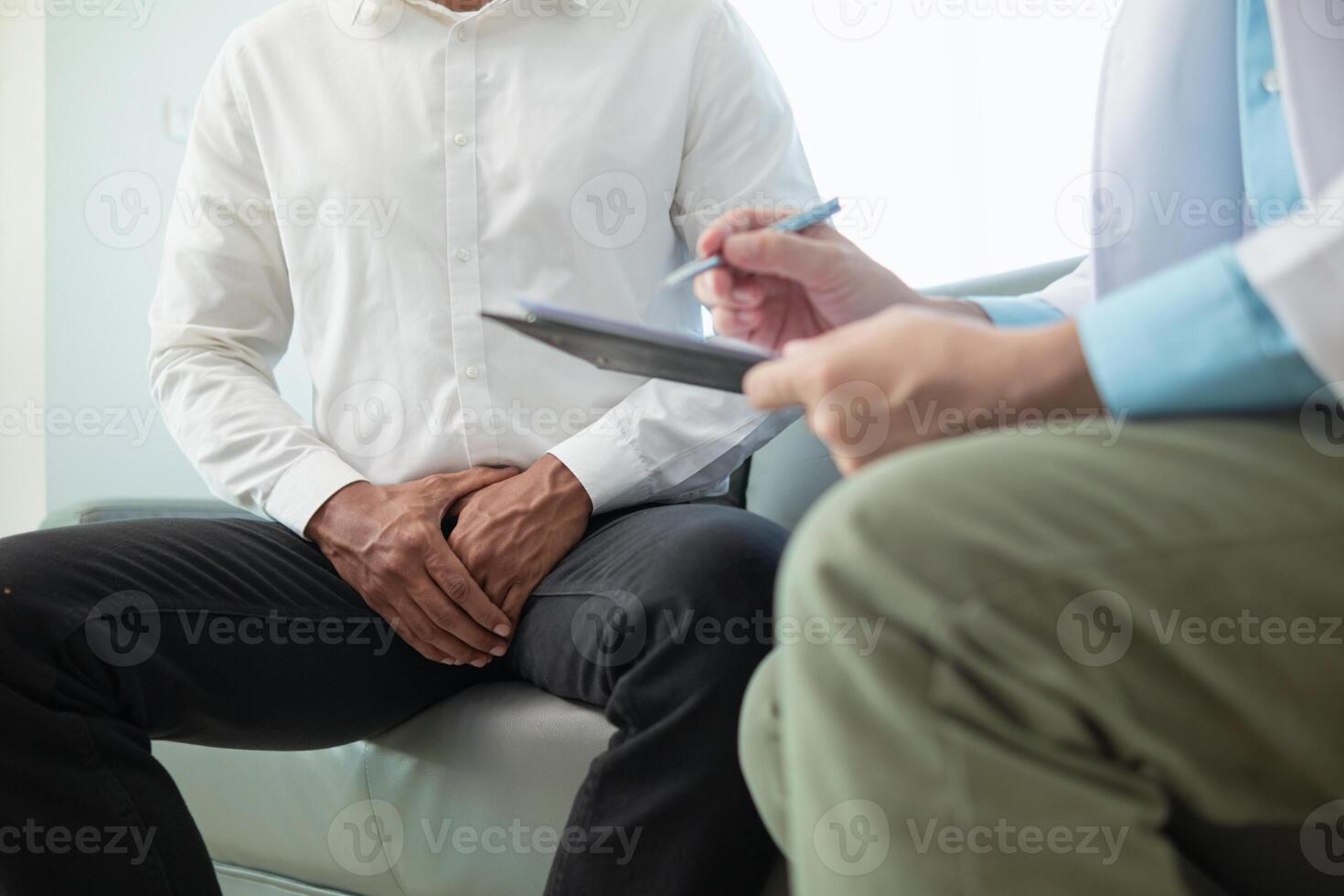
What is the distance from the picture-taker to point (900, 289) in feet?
2.76

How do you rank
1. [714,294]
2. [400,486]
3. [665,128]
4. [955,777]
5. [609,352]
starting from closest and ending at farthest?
1. [955,777]
2. [609,352]
3. [714,294]
4. [400,486]
5. [665,128]

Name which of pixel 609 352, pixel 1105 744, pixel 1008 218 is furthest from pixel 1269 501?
pixel 1008 218

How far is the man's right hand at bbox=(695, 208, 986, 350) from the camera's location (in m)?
0.77

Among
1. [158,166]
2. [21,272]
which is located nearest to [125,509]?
[158,166]

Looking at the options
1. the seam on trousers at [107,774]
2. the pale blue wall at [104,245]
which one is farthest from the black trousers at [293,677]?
the pale blue wall at [104,245]

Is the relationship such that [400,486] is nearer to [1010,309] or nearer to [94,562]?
→ [94,562]

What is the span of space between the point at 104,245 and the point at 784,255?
9.10 feet

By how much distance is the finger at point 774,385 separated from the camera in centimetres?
52

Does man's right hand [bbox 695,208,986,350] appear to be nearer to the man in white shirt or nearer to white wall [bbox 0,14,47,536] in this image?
the man in white shirt

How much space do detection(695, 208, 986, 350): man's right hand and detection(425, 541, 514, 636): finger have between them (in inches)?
13.4

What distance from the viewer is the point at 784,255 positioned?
0.77 meters

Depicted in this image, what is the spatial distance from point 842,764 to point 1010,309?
0.59 metres

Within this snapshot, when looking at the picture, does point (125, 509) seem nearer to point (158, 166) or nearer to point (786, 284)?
point (786, 284)

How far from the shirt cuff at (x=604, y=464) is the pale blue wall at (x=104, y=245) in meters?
1.94
